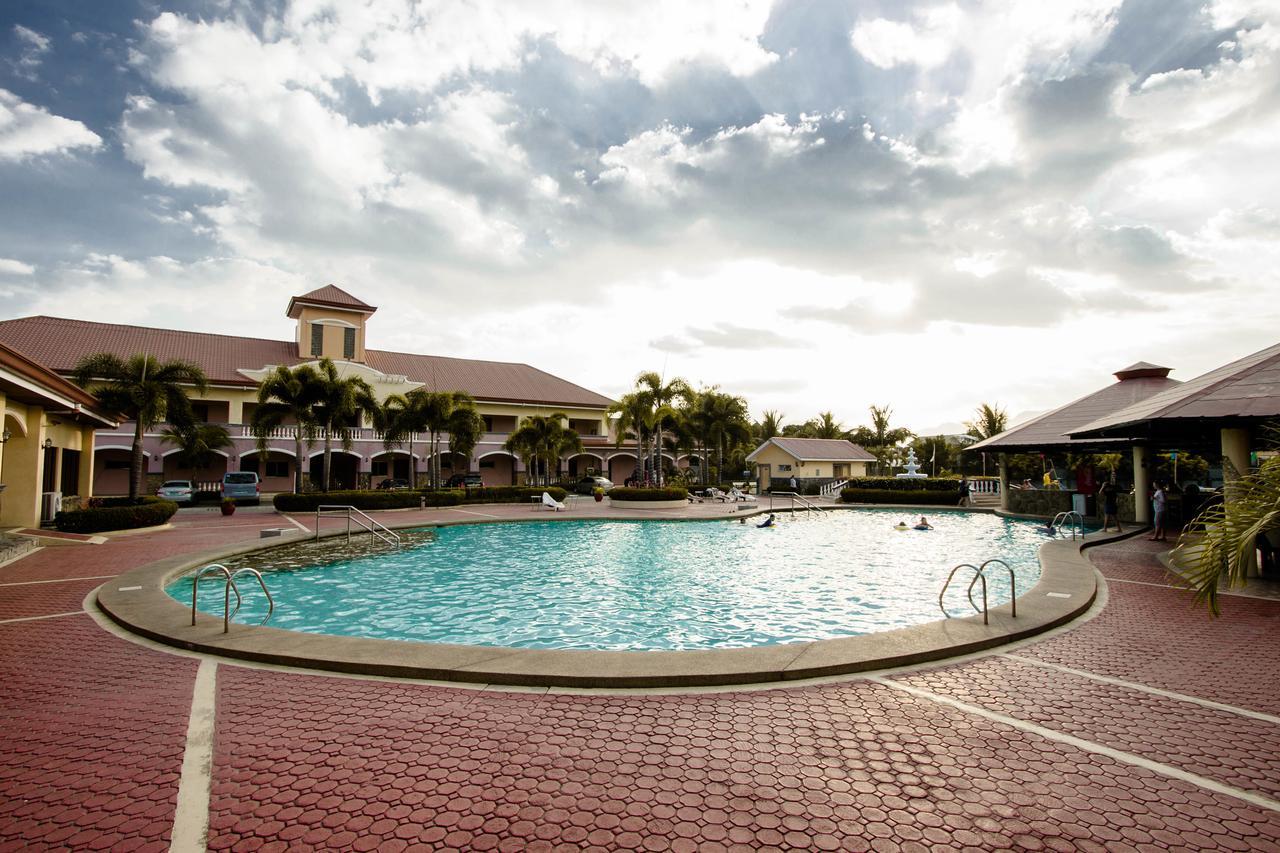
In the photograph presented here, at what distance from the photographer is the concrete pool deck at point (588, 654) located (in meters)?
5.73

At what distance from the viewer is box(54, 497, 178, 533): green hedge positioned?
57.2ft

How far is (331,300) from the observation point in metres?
41.4

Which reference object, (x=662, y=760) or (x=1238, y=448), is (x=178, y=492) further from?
(x=1238, y=448)

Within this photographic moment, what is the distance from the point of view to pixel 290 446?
Answer: 1428 inches

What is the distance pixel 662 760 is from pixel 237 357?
43767mm

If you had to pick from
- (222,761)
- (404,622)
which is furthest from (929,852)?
(404,622)

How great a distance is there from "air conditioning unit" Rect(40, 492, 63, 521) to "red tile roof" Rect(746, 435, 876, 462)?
40287mm

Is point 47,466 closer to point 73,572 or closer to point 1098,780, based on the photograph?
point 73,572

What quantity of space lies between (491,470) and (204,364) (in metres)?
18.5

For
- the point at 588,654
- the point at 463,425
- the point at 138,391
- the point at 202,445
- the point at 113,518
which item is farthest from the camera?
the point at 463,425

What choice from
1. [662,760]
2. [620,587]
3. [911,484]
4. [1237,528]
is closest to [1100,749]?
[1237,528]

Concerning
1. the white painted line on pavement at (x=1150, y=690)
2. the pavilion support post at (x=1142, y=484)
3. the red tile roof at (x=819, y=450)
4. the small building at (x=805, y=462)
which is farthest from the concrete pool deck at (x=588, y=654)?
the red tile roof at (x=819, y=450)

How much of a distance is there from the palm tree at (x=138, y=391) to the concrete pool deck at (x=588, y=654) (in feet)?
54.7

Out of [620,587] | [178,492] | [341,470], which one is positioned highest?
[341,470]
